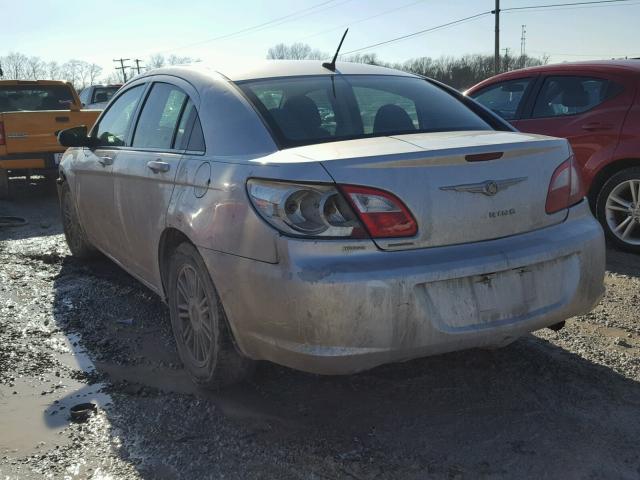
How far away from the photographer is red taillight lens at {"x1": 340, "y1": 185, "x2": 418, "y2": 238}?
2.42 m

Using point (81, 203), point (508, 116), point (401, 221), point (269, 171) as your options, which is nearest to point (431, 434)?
point (401, 221)

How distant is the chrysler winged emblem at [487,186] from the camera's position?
252 cm

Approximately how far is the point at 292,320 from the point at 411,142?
3.18 feet

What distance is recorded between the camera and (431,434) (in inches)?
105

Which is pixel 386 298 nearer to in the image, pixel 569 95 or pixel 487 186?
pixel 487 186

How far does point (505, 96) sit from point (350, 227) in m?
4.75

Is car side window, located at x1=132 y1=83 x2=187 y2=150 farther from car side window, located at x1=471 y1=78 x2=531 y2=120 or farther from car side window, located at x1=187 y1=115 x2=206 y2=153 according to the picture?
car side window, located at x1=471 y1=78 x2=531 y2=120

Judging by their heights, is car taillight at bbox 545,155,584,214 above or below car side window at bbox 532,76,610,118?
below

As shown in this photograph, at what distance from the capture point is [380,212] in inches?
95.8

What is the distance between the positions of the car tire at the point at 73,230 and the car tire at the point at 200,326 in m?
2.39

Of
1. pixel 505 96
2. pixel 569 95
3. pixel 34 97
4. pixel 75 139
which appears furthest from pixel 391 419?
pixel 34 97

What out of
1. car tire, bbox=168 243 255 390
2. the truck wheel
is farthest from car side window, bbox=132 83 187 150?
the truck wheel

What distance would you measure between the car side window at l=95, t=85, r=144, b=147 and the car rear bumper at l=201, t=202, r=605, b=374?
203 cm

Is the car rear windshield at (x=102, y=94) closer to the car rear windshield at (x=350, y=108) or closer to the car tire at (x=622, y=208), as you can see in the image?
the car tire at (x=622, y=208)
